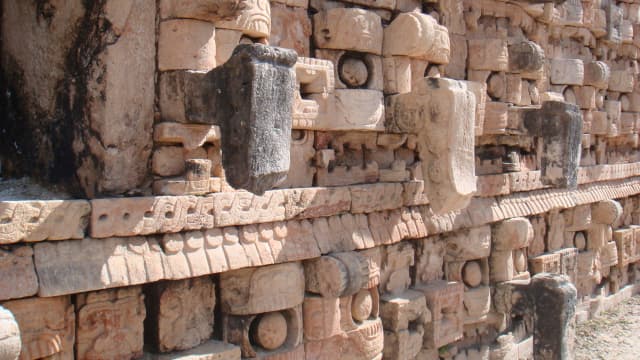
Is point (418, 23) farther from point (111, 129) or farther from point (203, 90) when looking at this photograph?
point (111, 129)

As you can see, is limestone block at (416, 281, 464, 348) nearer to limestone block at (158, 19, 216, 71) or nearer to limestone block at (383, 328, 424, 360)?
limestone block at (383, 328, 424, 360)

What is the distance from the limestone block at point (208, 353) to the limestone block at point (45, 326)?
0.48m

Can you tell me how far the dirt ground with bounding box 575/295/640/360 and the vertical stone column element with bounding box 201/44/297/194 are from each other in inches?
176

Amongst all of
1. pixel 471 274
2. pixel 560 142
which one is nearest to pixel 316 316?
pixel 471 274

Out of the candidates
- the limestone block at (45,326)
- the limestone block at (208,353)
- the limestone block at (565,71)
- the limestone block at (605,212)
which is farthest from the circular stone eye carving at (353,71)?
the limestone block at (605,212)

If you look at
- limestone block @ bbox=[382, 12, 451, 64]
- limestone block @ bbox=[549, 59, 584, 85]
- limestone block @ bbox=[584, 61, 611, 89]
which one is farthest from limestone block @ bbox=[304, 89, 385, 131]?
limestone block @ bbox=[584, 61, 611, 89]

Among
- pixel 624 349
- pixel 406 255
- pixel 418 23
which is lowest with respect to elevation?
pixel 624 349

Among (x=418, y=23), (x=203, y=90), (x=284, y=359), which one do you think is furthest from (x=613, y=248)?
(x=203, y=90)

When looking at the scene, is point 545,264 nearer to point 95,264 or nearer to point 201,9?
point 201,9

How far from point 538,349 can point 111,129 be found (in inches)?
152

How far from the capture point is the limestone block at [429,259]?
5.43 meters

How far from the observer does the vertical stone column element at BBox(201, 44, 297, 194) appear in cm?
329

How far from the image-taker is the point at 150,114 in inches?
148

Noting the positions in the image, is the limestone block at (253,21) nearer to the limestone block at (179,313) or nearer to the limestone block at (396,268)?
the limestone block at (179,313)
